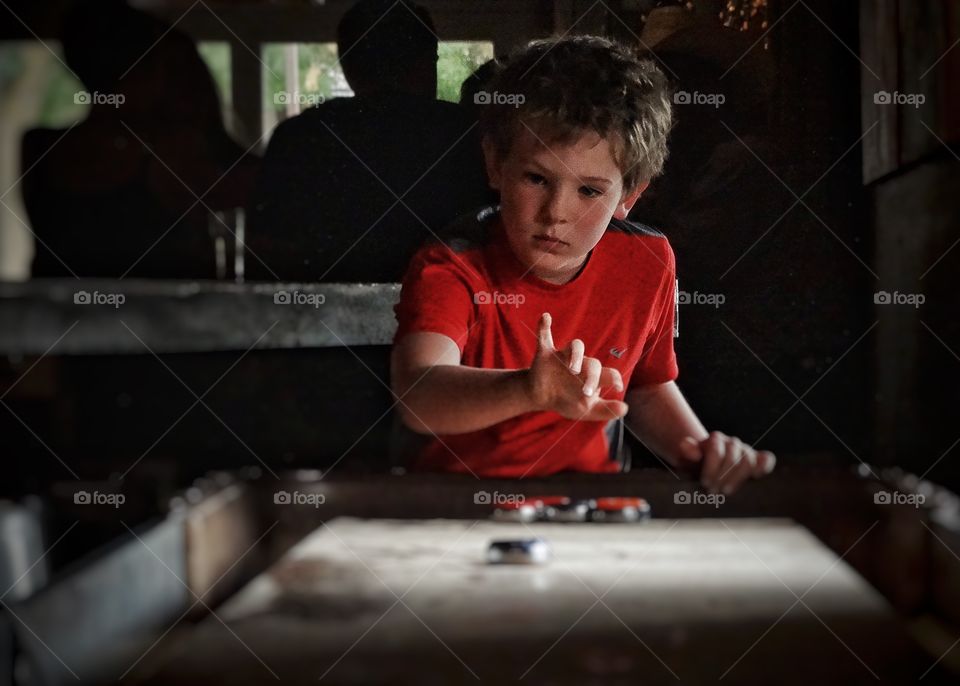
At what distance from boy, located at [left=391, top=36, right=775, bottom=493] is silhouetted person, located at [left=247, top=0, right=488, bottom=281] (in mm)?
35

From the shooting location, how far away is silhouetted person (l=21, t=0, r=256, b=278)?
0.94 metres

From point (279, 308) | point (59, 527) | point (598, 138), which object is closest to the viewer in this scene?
point (598, 138)

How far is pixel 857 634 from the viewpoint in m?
0.97

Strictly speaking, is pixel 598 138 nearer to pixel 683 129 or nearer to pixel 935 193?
pixel 683 129

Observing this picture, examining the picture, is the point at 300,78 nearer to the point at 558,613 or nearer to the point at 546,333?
the point at 546,333

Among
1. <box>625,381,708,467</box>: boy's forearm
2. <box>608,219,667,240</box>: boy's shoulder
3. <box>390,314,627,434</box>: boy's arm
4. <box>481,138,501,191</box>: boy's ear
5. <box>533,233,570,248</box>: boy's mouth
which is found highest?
<box>481,138,501,191</box>: boy's ear

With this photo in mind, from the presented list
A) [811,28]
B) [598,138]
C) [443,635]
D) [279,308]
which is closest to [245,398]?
[279,308]

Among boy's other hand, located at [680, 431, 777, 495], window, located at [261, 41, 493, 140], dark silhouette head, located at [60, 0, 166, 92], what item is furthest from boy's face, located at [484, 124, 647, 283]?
dark silhouette head, located at [60, 0, 166, 92]

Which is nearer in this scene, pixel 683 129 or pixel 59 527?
pixel 683 129

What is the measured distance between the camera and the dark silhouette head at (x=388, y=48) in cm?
92

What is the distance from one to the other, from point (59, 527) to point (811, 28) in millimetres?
976

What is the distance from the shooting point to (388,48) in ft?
3.04

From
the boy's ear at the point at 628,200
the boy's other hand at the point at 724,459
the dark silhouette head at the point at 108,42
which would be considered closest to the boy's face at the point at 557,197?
the boy's ear at the point at 628,200

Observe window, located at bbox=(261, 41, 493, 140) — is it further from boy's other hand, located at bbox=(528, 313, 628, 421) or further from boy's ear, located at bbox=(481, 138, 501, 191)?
boy's other hand, located at bbox=(528, 313, 628, 421)
